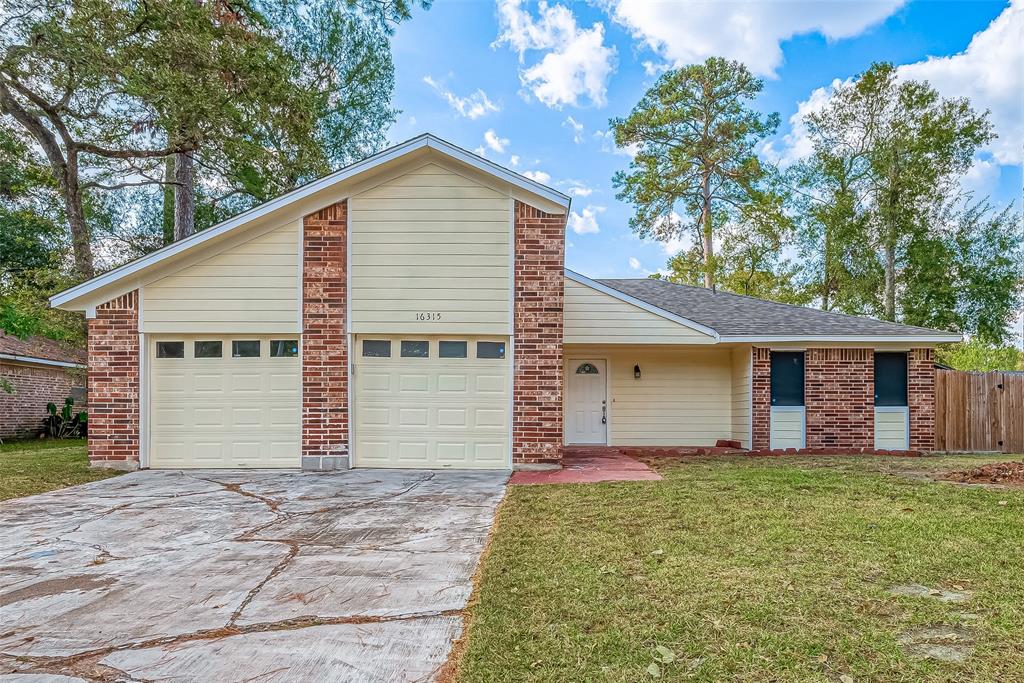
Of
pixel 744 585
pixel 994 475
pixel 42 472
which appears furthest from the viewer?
pixel 42 472

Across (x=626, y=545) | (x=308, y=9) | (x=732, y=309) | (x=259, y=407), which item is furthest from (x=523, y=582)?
(x=308, y=9)

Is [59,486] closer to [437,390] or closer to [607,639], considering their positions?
[437,390]

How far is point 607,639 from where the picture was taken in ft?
9.09

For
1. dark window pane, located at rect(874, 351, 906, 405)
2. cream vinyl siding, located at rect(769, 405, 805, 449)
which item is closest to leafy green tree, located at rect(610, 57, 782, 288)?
dark window pane, located at rect(874, 351, 906, 405)

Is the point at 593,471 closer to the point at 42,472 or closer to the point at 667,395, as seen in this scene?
the point at 667,395

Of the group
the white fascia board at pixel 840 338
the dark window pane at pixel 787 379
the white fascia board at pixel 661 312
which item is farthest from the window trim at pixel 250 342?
the dark window pane at pixel 787 379

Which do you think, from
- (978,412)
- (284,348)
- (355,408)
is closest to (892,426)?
(978,412)

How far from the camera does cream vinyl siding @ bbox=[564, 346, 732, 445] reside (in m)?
12.0

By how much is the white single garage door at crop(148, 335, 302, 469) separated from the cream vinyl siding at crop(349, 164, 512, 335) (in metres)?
1.46

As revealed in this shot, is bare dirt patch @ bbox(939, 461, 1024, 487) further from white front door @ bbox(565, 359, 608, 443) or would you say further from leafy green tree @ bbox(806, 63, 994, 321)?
leafy green tree @ bbox(806, 63, 994, 321)

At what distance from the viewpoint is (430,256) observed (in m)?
8.75

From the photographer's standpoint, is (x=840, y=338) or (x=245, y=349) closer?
(x=245, y=349)

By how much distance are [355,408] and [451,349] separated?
5.74ft

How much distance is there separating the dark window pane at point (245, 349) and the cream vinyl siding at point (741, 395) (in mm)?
9047
